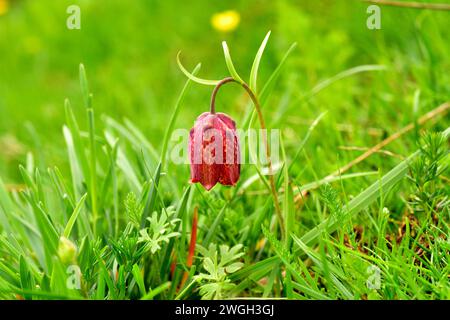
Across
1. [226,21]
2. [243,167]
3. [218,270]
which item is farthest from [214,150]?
[226,21]

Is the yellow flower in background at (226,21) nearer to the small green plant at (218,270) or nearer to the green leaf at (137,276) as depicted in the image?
the small green plant at (218,270)

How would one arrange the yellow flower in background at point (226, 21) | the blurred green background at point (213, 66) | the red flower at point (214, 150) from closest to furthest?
the red flower at point (214, 150)
the blurred green background at point (213, 66)
the yellow flower in background at point (226, 21)

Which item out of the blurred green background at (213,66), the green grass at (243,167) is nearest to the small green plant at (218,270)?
the green grass at (243,167)

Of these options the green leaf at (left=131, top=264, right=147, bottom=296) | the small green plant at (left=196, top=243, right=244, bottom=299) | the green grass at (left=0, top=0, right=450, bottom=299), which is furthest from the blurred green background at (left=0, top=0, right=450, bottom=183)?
the green leaf at (left=131, top=264, right=147, bottom=296)

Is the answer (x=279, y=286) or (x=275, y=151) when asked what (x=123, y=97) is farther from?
(x=279, y=286)

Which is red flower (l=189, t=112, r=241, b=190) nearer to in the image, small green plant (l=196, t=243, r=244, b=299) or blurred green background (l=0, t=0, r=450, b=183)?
small green plant (l=196, t=243, r=244, b=299)

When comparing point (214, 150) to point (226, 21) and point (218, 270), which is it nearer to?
point (218, 270)

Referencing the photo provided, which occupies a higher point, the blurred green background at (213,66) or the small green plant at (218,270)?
the blurred green background at (213,66)
